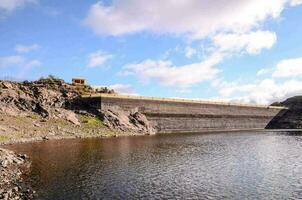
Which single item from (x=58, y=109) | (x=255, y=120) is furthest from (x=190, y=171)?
(x=255, y=120)

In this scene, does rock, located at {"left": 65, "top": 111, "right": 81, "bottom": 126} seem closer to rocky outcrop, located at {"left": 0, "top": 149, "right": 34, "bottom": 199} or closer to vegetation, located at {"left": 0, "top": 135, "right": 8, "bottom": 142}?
vegetation, located at {"left": 0, "top": 135, "right": 8, "bottom": 142}

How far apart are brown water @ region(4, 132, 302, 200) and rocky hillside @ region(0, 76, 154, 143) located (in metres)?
28.4

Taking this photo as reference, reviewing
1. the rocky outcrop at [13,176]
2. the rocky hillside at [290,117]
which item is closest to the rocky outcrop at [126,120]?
the rocky outcrop at [13,176]

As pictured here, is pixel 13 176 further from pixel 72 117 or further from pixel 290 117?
pixel 290 117

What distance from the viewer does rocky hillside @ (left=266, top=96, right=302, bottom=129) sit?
16823 cm

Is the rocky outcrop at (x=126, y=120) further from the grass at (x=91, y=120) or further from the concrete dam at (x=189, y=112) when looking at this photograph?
the concrete dam at (x=189, y=112)

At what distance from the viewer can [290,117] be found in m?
176

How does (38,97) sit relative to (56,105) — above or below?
above

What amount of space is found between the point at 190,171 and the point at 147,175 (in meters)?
6.00

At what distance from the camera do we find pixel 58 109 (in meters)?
108

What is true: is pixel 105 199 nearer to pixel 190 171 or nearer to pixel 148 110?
pixel 190 171

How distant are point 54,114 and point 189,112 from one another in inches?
2152

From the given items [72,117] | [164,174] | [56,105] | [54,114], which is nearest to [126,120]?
[72,117]

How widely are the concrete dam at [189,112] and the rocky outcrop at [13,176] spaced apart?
6498 cm
